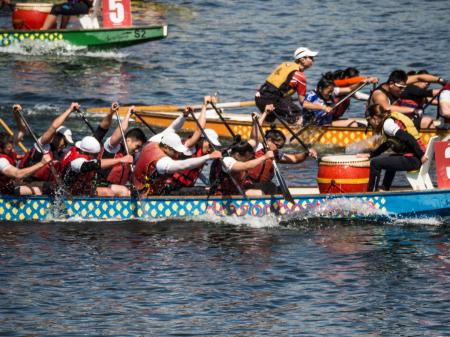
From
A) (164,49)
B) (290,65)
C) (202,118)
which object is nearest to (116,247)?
(202,118)

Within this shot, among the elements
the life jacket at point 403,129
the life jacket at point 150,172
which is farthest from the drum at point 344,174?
the life jacket at point 150,172

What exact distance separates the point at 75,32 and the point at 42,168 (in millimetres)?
16042

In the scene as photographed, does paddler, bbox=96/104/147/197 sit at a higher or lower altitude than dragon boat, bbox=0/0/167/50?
higher

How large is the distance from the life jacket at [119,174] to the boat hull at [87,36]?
16.0 meters

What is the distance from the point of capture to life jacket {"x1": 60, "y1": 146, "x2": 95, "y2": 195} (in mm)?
19609

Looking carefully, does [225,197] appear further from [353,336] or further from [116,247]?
[353,336]

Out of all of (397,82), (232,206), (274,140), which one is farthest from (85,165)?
(397,82)

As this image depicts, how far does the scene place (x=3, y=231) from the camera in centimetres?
1970

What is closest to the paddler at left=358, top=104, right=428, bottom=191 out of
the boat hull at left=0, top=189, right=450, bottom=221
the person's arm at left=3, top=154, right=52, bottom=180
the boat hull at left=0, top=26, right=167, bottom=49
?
the boat hull at left=0, top=189, right=450, bottom=221

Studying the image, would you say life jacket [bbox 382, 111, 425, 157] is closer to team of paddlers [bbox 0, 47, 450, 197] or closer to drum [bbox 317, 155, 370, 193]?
team of paddlers [bbox 0, 47, 450, 197]

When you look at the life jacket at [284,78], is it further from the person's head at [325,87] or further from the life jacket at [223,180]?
the life jacket at [223,180]

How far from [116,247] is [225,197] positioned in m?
1.91

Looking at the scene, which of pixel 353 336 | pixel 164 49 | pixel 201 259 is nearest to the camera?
pixel 353 336

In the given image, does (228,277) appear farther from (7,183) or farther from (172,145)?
(7,183)
